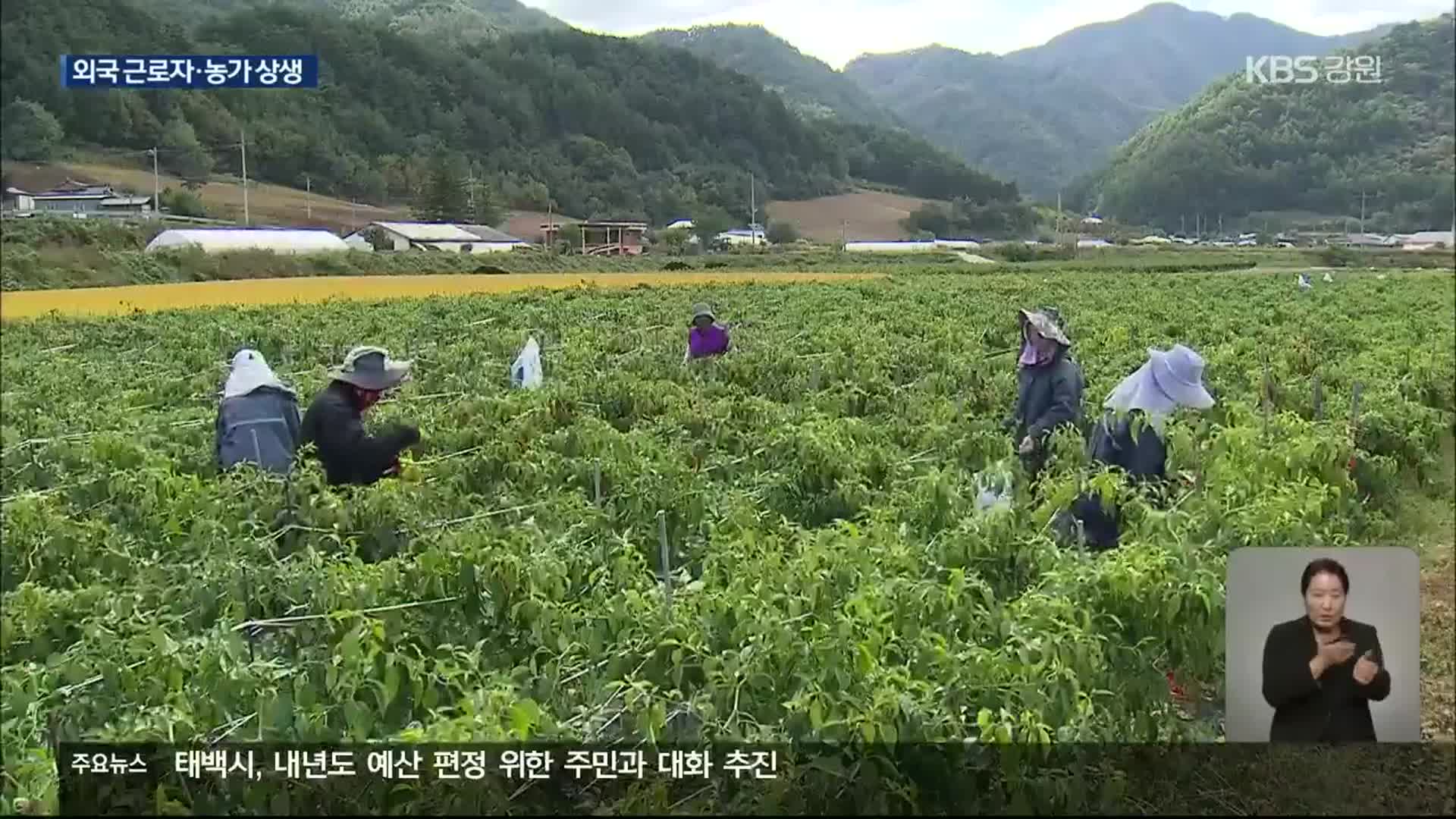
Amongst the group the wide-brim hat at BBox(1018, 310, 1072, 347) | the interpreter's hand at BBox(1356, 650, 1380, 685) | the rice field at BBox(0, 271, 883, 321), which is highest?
the rice field at BBox(0, 271, 883, 321)

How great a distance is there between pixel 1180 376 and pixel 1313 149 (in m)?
0.82

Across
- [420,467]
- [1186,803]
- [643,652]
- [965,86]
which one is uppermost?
[965,86]

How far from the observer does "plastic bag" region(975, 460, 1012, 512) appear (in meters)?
3.79

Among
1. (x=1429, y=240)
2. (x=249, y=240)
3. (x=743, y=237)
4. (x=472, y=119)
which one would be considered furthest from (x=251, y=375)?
(x=1429, y=240)

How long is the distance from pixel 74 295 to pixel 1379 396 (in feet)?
16.6

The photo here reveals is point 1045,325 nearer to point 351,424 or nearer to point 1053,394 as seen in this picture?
point 1053,394

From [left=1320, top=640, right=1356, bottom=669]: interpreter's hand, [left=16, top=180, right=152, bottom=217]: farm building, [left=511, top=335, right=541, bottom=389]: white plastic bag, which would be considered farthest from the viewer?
[left=511, top=335, right=541, bottom=389]: white plastic bag

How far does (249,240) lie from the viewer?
3449 millimetres

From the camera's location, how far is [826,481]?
13.7 feet

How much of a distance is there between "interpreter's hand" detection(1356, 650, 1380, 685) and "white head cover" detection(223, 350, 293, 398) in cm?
306

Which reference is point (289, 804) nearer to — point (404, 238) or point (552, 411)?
point (404, 238)

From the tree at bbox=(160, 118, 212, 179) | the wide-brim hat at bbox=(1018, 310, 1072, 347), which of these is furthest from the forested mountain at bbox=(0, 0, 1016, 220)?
the wide-brim hat at bbox=(1018, 310, 1072, 347)

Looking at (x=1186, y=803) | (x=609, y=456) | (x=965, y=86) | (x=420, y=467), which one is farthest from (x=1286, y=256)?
(x=420, y=467)

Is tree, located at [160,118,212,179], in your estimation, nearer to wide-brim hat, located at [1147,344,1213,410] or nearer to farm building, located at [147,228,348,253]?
farm building, located at [147,228,348,253]
